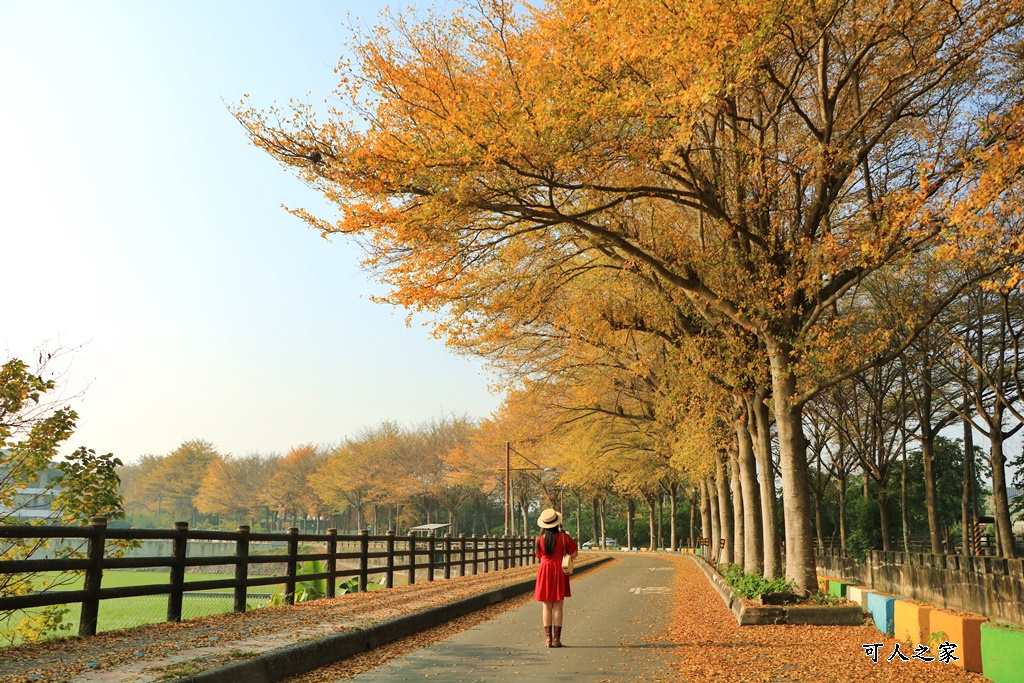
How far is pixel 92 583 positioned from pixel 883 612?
10.4m

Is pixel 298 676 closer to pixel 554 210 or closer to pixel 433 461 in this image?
pixel 554 210

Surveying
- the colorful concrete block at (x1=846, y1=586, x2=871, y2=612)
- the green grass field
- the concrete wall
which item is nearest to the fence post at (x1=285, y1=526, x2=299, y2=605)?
the green grass field

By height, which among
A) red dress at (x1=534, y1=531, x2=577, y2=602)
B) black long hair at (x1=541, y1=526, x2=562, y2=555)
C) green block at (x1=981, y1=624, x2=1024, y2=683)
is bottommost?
green block at (x1=981, y1=624, x2=1024, y2=683)

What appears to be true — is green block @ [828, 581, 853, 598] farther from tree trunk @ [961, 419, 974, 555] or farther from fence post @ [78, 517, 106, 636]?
tree trunk @ [961, 419, 974, 555]

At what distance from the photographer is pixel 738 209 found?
16078 millimetres

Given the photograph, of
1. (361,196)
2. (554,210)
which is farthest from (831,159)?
(361,196)

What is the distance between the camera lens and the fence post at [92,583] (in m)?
8.90

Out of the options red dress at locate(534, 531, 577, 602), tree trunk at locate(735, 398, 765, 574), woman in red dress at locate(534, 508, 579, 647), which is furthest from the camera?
tree trunk at locate(735, 398, 765, 574)

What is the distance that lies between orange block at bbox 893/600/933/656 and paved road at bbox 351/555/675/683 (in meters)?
2.93

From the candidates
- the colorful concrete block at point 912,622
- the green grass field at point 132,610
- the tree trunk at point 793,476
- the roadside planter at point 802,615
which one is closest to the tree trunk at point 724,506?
the tree trunk at point 793,476

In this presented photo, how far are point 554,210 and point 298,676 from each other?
827 cm

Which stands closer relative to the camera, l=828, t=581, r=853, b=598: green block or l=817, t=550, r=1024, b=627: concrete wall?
l=817, t=550, r=1024, b=627: concrete wall

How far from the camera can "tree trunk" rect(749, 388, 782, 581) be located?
60.1 feet

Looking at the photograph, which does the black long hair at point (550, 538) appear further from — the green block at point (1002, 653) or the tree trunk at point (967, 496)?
the tree trunk at point (967, 496)
